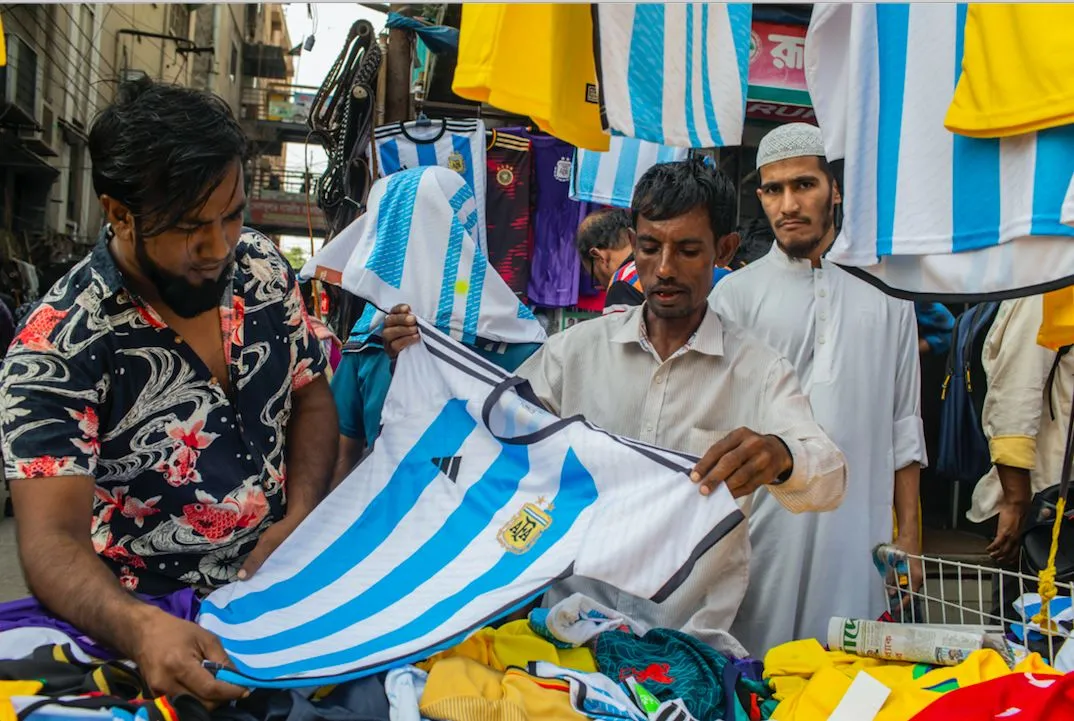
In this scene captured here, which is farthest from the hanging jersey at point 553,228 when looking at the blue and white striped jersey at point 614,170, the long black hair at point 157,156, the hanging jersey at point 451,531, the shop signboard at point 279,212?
the shop signboard at point 279,212

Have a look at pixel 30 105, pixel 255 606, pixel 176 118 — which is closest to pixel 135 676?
pixel 255 606

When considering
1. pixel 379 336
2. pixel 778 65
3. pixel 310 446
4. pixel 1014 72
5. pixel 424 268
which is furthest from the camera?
pixel 778 65

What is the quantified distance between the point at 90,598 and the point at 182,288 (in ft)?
2.21

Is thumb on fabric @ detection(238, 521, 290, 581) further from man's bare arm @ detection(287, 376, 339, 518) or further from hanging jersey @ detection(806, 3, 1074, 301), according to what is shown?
hanging jersey @ detection(806, 3, 1074, 301)

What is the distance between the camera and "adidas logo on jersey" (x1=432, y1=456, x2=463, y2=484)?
96.6 inches

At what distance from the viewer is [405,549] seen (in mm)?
2293

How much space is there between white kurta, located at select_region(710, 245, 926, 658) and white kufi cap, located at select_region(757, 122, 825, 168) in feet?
1.16

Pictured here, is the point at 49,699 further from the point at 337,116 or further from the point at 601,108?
the point at 337,116

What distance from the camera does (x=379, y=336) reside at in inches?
122

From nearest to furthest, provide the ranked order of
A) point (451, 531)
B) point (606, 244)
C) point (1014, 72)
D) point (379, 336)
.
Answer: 1. point (1014, 72)
2. point (451, 531)
3. point (379, 336)
4. point (606, 244)

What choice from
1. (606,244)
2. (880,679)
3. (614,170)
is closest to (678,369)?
(880,679)

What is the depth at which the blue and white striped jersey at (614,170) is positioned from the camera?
623 centimetres

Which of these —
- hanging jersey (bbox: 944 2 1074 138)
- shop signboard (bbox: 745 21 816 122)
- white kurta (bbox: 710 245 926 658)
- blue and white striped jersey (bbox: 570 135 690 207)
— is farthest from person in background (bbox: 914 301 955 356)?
hanging jersey (bbox: 944 2 1074 138)

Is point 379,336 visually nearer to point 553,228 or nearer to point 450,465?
point 450,465
